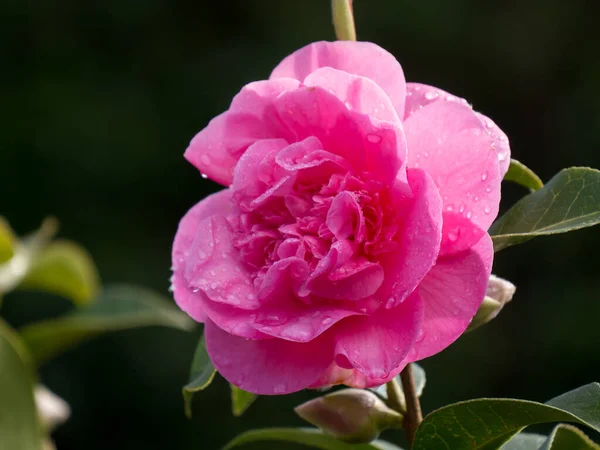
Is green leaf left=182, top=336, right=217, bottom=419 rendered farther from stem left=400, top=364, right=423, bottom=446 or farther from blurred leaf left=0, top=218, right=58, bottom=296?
blurred leaf left=0, top=218, right=58, bottom=296

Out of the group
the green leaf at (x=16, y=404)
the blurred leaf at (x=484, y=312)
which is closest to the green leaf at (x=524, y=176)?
the blurred leaf at (x=484, y=312)

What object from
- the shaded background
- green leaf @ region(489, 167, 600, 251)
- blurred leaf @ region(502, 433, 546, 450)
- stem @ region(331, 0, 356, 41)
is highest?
stem @ region(331, 0, 356, 41)

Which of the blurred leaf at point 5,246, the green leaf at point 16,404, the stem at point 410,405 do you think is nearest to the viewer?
the stem at point 410,405

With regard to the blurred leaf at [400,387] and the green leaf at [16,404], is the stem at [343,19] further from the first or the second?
the green leaf at [16,404]

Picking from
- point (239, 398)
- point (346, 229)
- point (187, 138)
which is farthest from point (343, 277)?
point (187, 138)

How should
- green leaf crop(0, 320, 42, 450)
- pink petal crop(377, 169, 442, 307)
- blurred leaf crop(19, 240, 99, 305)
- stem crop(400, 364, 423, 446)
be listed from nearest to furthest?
pink petal crop(377, 169, 442, 307) < stem crop(400, 364, 423, 446) < green leaf crop(0, 320, 42, 450) < blurred leaf crop(19, 240, 99, 305)

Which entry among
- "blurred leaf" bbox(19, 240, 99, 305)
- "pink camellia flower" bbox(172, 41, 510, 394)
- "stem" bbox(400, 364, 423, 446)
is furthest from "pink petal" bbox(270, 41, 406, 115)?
"blurred leaf" bbox(19, 240, 99, 305)

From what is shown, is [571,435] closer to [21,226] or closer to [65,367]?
Answer: [65,367]

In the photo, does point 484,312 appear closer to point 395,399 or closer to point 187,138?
point 395,399
